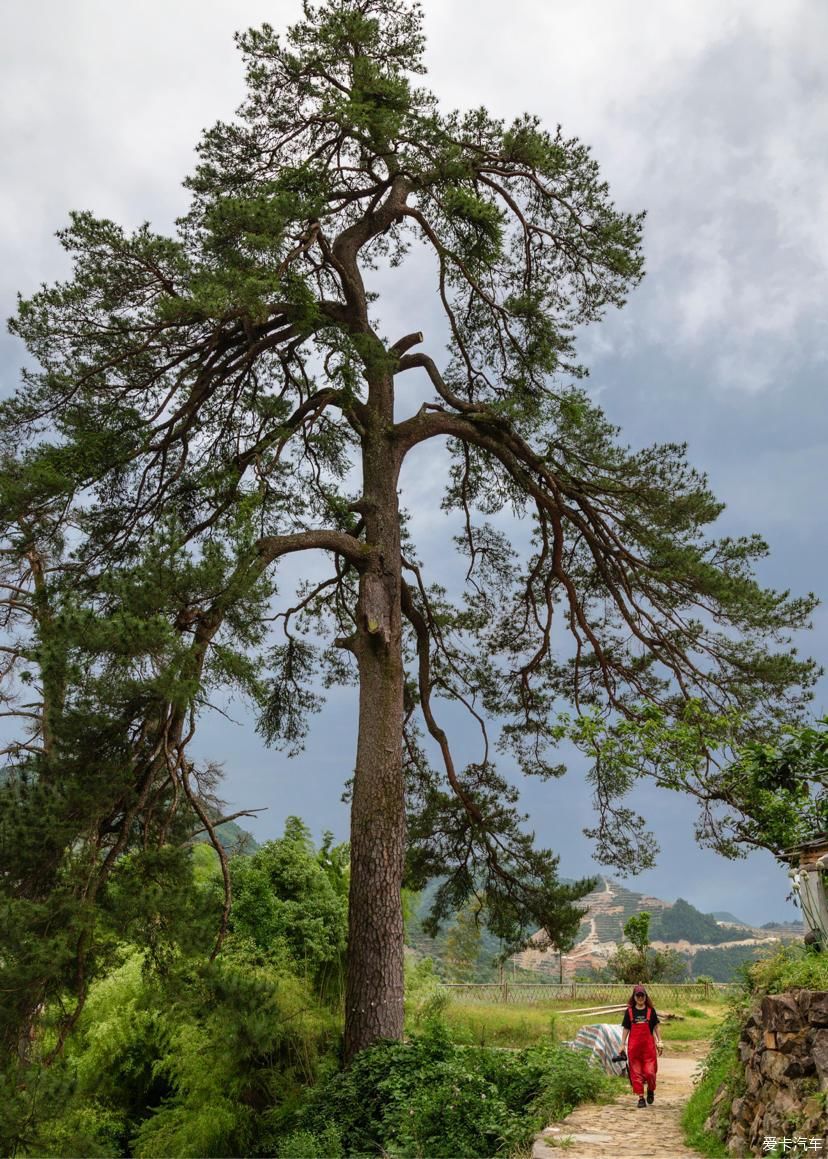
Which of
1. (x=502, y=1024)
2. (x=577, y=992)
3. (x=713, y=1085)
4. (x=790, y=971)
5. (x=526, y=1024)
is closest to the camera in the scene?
(x=790, y=971)

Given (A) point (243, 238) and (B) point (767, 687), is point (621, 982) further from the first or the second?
(A) point (243, 238)

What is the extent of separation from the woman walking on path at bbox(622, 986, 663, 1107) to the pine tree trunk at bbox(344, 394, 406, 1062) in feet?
8.32

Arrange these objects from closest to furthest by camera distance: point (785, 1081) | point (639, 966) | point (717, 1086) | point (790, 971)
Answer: point (785, 1081), point (790, 971), point (717, 1086), point (639, 966)

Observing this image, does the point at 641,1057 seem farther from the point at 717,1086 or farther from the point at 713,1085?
the point at 717,1086

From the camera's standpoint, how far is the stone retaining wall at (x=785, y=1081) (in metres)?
4.89

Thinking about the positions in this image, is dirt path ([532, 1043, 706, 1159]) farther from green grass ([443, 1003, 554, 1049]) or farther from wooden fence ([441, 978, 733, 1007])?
wooden fence ([441, 978, 733, 1007])

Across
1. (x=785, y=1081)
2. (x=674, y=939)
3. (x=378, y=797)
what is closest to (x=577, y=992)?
(x=378, y=797)

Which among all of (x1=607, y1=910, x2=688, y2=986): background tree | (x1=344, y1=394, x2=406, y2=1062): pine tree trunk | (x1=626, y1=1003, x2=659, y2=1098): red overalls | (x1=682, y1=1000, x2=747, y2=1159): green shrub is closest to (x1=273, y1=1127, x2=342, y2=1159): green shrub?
(x1=344, y1=394, x2=406, y2=1062): pine tree trunk

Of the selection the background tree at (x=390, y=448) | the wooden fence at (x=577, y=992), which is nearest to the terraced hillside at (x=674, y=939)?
the wooden fence at (x=577, y=992)

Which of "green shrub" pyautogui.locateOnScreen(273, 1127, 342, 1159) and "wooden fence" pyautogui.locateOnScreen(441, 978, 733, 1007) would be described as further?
"wooden fence" pyautogui.locateOnScreen(441, 978, 733, 1007)

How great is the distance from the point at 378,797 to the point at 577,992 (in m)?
17.4

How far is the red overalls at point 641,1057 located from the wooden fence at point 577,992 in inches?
623

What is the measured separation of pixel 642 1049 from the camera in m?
7.73

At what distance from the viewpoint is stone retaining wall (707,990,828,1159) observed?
489cm
